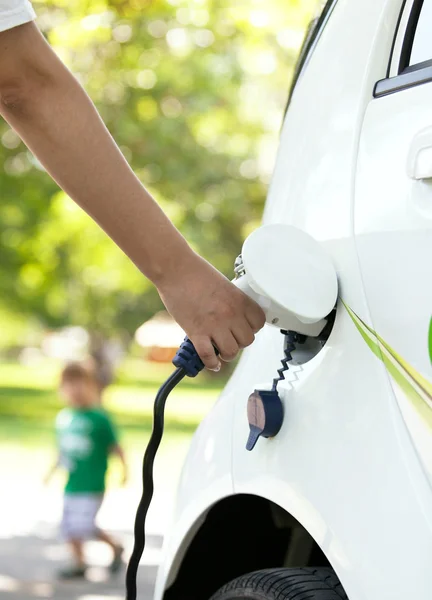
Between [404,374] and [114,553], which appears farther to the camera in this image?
[114,553]

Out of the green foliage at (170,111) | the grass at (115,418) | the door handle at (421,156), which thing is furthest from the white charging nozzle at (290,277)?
the green foliage at (170,111)

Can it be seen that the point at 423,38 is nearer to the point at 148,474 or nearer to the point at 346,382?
the point at 346,382

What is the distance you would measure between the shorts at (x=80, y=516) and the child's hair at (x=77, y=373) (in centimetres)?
77

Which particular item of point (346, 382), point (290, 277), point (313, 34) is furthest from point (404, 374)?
point (313, 34)

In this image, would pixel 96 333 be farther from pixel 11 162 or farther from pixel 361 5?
pixel 361 5

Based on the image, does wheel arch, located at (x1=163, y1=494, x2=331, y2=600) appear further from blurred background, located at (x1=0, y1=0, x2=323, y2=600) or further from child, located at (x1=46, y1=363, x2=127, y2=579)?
child, located at (x1=46, y1=363, x2=127, y2=579)

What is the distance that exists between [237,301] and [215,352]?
0.10m

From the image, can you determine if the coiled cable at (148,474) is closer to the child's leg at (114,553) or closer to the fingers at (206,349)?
the fingers at (206,349)

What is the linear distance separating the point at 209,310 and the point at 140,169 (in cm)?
1233

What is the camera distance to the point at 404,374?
141 centimetres

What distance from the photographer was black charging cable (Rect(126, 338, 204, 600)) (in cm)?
175

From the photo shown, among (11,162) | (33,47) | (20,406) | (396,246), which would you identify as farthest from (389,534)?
(20,406)

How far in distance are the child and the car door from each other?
489 centimetres

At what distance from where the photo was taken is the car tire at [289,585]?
159 cm
